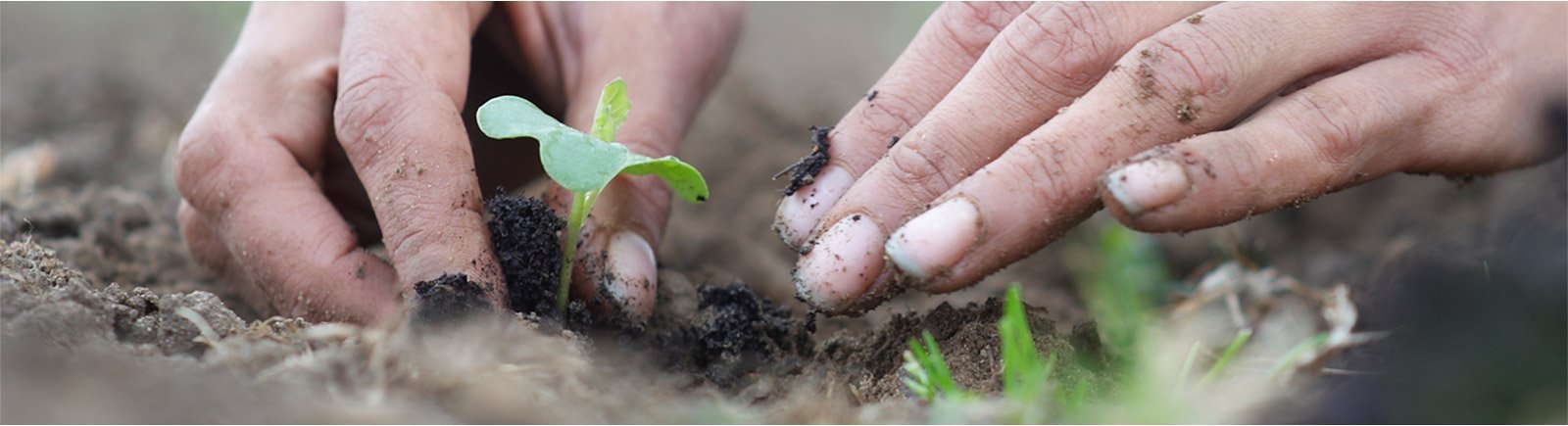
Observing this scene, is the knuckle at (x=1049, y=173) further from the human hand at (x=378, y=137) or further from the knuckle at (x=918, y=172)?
the human hand at (x=378, y=137)

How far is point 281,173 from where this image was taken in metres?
1.72

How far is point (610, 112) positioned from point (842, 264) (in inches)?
14.9

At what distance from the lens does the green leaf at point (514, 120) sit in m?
1.37

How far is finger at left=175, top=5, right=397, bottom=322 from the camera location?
1630 mm

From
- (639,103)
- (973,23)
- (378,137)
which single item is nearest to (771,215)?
(639,103)

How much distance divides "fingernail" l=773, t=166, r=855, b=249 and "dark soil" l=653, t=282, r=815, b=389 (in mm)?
120

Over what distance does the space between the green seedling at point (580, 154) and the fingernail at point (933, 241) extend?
0.27m

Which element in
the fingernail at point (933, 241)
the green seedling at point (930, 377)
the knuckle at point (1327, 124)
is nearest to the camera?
the green seedling at point (930, 377)

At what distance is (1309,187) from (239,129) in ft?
4.99

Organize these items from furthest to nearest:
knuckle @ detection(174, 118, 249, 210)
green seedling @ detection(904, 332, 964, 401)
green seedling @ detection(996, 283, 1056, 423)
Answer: knuckle @ detection(174, 118, 249, 210), green seedling @ detection(904, 332, 964, 401), green seedling @ detection(996, 283, 1056, 423)

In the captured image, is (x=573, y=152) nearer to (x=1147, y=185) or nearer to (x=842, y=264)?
(x=842, y=264)

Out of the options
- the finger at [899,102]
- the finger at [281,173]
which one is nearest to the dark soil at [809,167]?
the finger at [899,102]

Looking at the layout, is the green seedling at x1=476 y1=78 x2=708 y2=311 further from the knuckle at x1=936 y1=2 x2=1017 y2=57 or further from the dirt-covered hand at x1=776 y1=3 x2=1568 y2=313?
the knuckle at x1=936 y1=2 x2=1017 y2=57

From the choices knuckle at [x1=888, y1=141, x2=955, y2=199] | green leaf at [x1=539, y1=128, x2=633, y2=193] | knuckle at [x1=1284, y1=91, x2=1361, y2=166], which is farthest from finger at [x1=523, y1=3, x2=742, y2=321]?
knuckle at [x1=1284, y1=91, x2=1361, y2=166]
